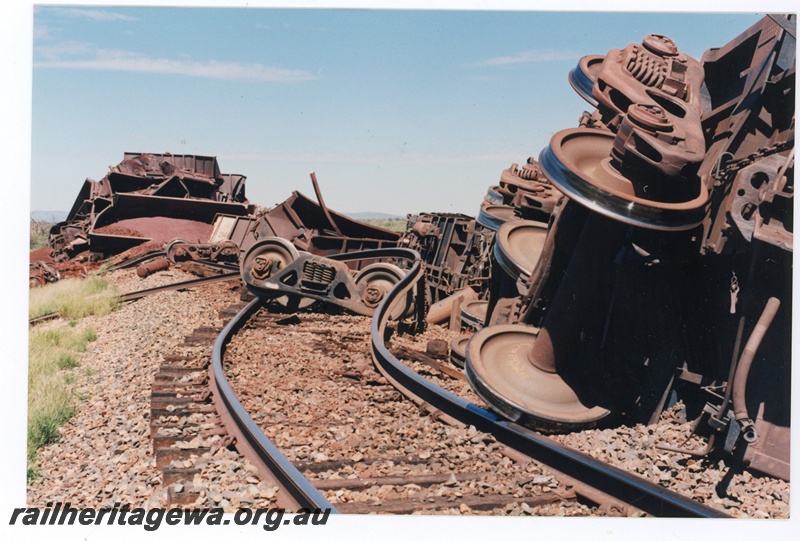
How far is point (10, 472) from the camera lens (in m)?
3.81

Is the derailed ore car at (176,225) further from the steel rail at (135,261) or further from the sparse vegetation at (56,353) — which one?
the sparse vegetation at (56,353)

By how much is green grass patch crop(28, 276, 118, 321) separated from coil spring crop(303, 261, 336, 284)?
2824mm

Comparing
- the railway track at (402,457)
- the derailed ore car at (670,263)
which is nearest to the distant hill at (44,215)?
the railway track at (402,457)

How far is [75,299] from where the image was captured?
919cm

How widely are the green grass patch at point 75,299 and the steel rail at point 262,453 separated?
4206 mm

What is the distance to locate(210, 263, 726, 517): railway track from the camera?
10.4 feet

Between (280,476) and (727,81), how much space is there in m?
4.49

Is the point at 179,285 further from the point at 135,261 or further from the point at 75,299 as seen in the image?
the point at 135,261

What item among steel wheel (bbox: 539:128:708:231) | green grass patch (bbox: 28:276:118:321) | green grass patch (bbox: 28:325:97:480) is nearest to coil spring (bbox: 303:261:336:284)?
green grass patch (bbox: 28:325:97:480)

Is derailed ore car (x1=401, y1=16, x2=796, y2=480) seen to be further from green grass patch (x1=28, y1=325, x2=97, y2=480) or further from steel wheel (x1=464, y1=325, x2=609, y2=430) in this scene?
green grass patch (x1=28, y1=325, x2=97, y2=480)

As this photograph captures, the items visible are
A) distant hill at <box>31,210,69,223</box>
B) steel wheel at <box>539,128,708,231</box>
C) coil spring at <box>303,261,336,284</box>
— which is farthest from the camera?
coil spring at <box>303,261,336,284</box>

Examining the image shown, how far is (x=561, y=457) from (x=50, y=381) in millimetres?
4252

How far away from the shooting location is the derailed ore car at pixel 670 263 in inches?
137

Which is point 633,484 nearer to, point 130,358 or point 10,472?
point 10,472
